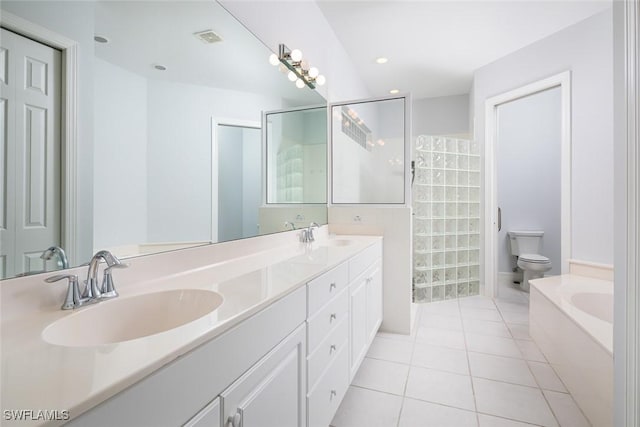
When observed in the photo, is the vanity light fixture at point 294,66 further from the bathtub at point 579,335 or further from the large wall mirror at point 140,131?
the bathtub at point 579,335

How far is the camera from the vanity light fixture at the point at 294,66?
75.8 inches

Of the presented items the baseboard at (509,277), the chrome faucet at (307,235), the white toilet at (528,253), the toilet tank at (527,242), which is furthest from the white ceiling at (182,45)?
the baseboard at (509,277)

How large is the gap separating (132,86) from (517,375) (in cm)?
260

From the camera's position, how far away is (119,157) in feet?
3.14

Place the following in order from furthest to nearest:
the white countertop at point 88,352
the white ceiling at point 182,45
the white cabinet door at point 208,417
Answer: the white ceiling at point 182,45
the white cabinet door at point 208,417
the white countertop at point 88,352

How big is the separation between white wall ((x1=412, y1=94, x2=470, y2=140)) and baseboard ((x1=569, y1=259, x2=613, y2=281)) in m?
2.48

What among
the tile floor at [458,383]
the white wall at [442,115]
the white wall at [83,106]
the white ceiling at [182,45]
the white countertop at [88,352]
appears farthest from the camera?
the white wall at [442,115]

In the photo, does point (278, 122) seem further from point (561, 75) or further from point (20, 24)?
point (561, 75)

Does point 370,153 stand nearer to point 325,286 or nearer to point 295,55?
point 295,55

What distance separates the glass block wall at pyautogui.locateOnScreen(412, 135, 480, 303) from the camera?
11.2ft

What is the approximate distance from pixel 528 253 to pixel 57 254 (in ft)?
15.9

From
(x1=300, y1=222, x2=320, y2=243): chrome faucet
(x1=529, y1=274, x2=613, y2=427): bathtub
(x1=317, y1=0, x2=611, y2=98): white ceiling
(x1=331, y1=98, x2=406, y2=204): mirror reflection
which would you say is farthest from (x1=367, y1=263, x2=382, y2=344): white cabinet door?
(x1=317, y1=0, x2=611, y2=98): white ceiling

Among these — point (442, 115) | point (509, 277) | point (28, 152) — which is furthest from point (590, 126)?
point (28, 152)

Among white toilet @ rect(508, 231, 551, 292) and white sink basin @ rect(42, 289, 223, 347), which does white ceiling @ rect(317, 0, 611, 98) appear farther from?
white sink basin @ rect(42, 289, 223, 347)
